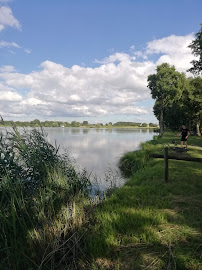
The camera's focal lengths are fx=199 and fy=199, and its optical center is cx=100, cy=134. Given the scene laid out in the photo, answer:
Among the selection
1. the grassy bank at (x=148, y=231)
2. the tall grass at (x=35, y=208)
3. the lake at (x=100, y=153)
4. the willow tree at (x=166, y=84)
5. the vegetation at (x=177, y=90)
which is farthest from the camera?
the willow tree at (x=166, y=84)

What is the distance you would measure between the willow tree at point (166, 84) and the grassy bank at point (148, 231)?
101 feet

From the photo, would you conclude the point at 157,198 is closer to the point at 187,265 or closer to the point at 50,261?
the point at 187,265

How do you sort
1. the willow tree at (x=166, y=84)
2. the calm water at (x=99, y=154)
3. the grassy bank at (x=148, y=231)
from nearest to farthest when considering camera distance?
the grassy bank at (x=148, y=231)
the calm water at (x=99, y=154)
the willow tree at (x=166, y=84)

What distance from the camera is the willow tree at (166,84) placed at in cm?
3512

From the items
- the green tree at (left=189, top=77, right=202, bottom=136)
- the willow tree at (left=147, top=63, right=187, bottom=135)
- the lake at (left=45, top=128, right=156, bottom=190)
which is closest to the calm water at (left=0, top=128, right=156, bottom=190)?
the lake at (left=45, top=128, right=156, bottom=190)

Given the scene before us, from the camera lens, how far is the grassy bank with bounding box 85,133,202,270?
3.52 metres

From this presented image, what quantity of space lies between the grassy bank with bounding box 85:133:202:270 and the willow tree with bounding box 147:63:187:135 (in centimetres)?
3088

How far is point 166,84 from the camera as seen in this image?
3666 cm

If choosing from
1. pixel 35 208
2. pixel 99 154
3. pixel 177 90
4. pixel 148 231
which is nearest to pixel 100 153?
pixel 99 154

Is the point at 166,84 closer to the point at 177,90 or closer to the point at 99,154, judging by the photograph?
the point at 177,90

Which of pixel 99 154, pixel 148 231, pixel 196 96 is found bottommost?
pixel 99 154

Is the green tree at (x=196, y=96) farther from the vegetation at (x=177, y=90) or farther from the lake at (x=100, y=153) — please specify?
the lake at (x=100, y=153)

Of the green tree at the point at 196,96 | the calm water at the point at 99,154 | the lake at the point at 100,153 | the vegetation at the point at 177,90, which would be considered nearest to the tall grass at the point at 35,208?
the calm water at the point at 99,154

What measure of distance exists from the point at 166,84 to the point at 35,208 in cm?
3621
